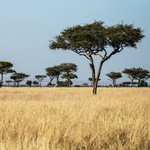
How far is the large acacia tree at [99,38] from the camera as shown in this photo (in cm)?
2148

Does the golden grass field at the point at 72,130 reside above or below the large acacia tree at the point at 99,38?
below

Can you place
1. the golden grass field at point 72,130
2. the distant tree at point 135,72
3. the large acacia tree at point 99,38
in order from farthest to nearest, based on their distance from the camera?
the distant tree at point 135,72, the large acacia tree at point 99,38, the golden grass field at point 72,130

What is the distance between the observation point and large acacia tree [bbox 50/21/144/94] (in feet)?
70.5

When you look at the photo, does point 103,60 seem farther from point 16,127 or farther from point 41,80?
point 41,80

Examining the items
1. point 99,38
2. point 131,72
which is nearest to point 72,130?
point 99,38

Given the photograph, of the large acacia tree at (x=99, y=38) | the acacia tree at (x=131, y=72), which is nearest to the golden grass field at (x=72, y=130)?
the large acacia tree at (x=99, y=38)

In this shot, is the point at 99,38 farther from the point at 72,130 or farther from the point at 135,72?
the point at 135,72

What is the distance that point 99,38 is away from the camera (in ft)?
70.9

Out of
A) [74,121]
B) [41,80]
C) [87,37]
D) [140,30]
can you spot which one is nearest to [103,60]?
[87,37]

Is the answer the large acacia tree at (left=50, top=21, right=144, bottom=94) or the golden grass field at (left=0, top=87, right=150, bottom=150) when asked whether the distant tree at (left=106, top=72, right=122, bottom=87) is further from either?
the golden grass field at (left=0, top=87, right=150, bottom=150)

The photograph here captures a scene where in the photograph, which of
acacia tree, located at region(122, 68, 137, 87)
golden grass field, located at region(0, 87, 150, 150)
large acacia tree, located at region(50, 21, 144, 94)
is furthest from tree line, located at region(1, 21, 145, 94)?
acacia tree, located at region(122, 68, 137, 87)

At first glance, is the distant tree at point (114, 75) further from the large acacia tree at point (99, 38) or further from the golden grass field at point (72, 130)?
the golden grass field at point (72, 130)

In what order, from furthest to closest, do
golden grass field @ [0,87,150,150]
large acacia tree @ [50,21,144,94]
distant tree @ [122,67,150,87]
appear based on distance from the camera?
1. distant tree @ [122,67,150,87]
2. large acacia tree @ [50,21,144,94]
3. golden grass field @ [0,87,150,150]

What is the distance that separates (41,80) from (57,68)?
28830mm
